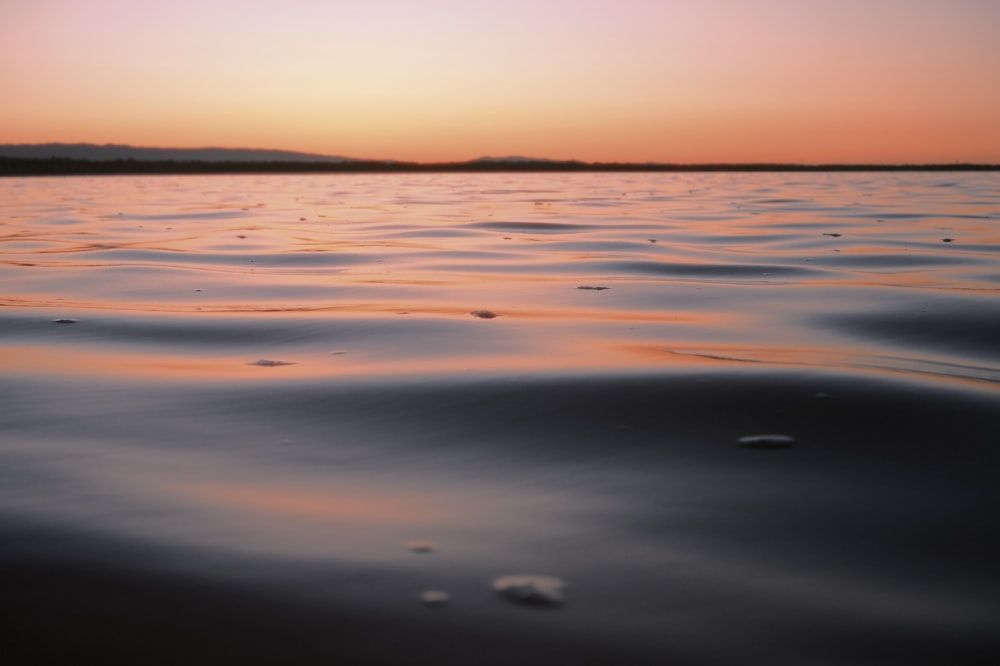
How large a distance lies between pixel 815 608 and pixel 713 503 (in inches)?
19.7

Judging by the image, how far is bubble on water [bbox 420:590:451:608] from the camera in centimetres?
164

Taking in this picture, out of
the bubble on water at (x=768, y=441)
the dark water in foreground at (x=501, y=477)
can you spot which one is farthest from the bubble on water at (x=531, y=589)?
the bubble on water at (x=768, y=441)

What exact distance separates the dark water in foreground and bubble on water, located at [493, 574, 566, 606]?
1.1 inches

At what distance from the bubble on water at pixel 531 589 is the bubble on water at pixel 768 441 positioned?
1004mm

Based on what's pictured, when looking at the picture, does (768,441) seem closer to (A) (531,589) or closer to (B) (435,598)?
(A) (531,589)

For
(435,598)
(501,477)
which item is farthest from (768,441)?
(435,598)

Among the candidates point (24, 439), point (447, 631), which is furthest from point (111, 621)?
point (24, 439)

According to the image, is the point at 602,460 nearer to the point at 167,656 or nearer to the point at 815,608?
the point at 815,608

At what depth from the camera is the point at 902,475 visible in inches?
89.7

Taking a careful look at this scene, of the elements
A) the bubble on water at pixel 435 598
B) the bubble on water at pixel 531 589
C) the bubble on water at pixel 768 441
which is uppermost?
the bubble on water at pixel 768 441

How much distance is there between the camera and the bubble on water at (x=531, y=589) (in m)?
1.65

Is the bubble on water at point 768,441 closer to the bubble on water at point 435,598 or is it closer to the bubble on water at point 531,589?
the bubble on water at point 531,589

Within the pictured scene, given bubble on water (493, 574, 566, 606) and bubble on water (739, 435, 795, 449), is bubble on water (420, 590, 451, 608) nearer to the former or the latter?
bubble on water (493, 574, 566, 606)

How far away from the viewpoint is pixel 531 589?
66.5 inches
